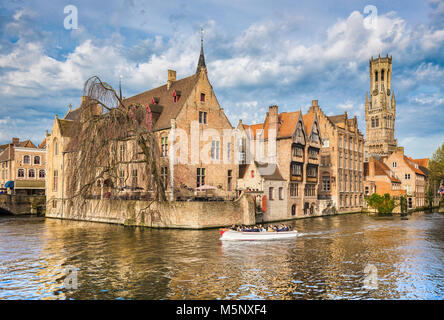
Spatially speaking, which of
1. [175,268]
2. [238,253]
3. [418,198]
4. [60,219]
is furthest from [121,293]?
[418,198]

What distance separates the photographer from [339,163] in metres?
67.7

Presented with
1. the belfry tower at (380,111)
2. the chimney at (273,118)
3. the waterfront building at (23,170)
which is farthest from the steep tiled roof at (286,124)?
the belfry tower at (380,111)

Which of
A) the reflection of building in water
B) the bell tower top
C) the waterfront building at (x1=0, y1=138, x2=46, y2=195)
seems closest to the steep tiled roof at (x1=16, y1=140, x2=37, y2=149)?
the waterfront building at (x1=0, y1=138, x2=46, y2=195)

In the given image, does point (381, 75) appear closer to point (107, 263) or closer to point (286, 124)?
point (286, 124)

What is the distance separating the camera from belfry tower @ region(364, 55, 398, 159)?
146 m

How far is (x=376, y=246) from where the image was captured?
2933 centimetres

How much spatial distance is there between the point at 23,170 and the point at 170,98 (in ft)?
122

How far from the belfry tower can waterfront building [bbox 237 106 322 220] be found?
311 ft

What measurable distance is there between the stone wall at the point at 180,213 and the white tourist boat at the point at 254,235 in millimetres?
5945

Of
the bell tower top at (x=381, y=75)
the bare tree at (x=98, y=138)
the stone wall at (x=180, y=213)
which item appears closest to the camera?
the bare tree at (x=98, y=138)

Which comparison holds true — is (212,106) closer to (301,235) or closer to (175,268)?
(301,235)

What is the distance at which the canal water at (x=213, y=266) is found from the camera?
16.8 metres

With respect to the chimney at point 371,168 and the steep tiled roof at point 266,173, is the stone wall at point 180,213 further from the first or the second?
the chimney at point 371,168

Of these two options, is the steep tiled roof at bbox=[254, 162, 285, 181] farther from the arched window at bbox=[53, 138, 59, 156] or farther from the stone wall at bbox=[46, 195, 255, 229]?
the arched window at bbox=[53, 138, 59, 156]
